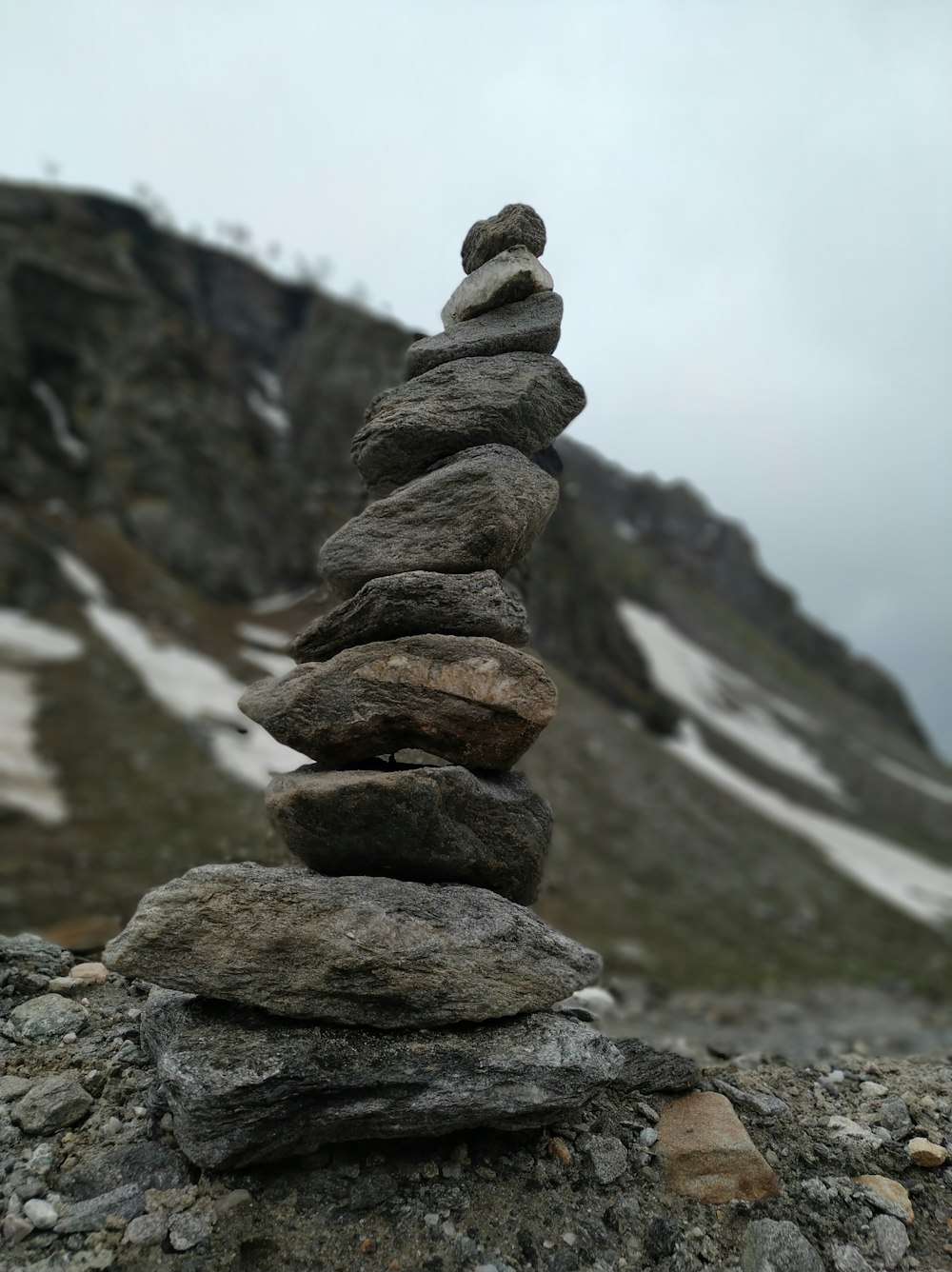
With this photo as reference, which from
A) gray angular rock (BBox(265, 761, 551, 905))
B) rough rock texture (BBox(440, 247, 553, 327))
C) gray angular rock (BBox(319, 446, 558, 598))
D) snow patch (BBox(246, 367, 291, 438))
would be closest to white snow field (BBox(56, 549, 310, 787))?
gray angular rock (BBox(319, 446, 558, 598))

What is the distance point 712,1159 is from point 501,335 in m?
9.12

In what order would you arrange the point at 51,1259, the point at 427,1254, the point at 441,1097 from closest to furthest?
the point at 51,1259
the point at 427,1254
the point at 441,1097

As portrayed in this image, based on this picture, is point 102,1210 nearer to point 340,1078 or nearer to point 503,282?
point 340,1078

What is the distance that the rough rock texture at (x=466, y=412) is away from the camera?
9.13 m

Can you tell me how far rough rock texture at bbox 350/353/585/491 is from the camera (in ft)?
30.0

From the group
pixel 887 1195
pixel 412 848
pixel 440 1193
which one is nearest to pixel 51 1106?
pixel 440 1193

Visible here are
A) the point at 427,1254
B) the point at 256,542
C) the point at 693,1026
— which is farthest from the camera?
the point at 256,542

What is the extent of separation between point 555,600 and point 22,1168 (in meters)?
66.2

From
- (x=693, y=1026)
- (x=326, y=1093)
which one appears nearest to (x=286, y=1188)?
(x=326, y=1093)

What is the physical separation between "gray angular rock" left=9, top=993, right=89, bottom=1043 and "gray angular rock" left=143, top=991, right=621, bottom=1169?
1.21m

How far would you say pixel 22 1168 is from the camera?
5809 mm

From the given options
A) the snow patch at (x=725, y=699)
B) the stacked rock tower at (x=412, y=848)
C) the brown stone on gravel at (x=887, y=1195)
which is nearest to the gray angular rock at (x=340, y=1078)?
the stacked rock tower at (x=412, y=848)

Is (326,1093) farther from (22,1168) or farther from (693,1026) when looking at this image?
(693,1026)

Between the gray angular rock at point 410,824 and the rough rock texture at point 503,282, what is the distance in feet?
20.4
